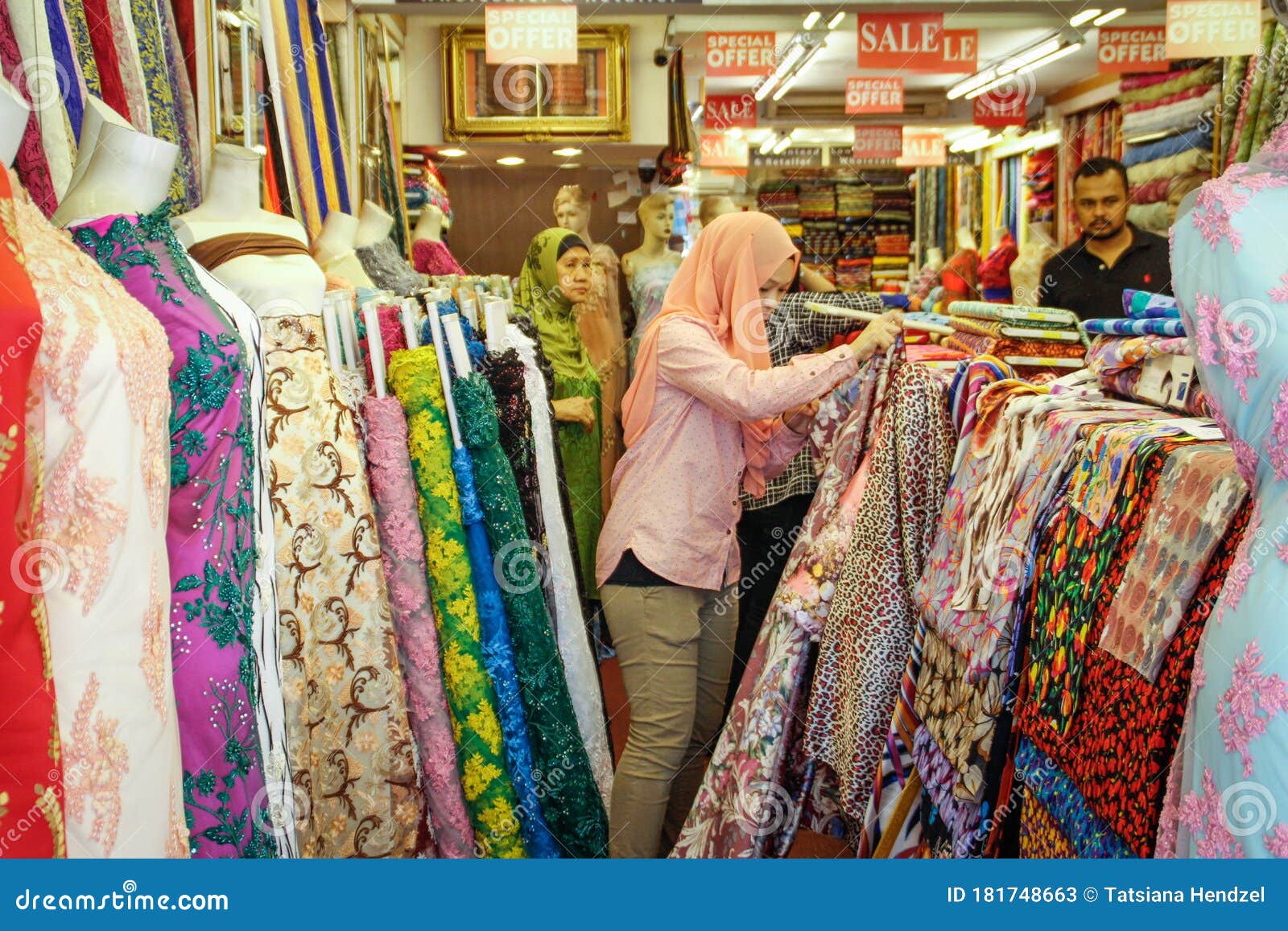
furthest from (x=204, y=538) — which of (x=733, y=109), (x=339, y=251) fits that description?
(x=733, y=109)

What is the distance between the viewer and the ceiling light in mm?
5961

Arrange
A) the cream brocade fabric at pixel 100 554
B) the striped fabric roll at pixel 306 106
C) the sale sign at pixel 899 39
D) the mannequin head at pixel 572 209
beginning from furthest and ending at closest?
the mannequin head at pixel 572 209 < the sale sign at pixel 899 39 < the striped fabric roll at pixel 306 106 < the cream brocade fabric at pixel 100 554

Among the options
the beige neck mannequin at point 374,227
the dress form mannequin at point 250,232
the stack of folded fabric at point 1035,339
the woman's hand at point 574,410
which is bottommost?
the woman's hand at point 574,410

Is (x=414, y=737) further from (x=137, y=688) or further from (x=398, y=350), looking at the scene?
(x=137, y=688)

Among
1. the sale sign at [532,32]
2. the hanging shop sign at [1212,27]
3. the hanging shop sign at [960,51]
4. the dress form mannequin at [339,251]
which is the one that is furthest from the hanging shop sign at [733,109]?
the dress form mannequin at [339,251]

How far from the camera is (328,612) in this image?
1.95 m

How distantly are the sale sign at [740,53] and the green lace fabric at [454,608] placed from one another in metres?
4.50

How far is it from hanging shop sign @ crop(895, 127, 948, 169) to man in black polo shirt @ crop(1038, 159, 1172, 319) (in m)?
4.68

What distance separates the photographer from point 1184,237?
121 cm

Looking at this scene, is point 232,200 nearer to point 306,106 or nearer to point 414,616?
point 414,616

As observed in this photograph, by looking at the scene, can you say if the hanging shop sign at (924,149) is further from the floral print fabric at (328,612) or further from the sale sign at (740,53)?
the floral print fabric at (328,612)

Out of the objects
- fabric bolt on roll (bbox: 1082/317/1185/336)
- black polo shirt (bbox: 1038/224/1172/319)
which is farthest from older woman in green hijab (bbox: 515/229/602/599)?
black polo shirt (bbox: 1038/224/1172/319)

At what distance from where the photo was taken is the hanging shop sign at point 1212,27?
498 cm

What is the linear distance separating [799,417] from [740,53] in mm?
4157
